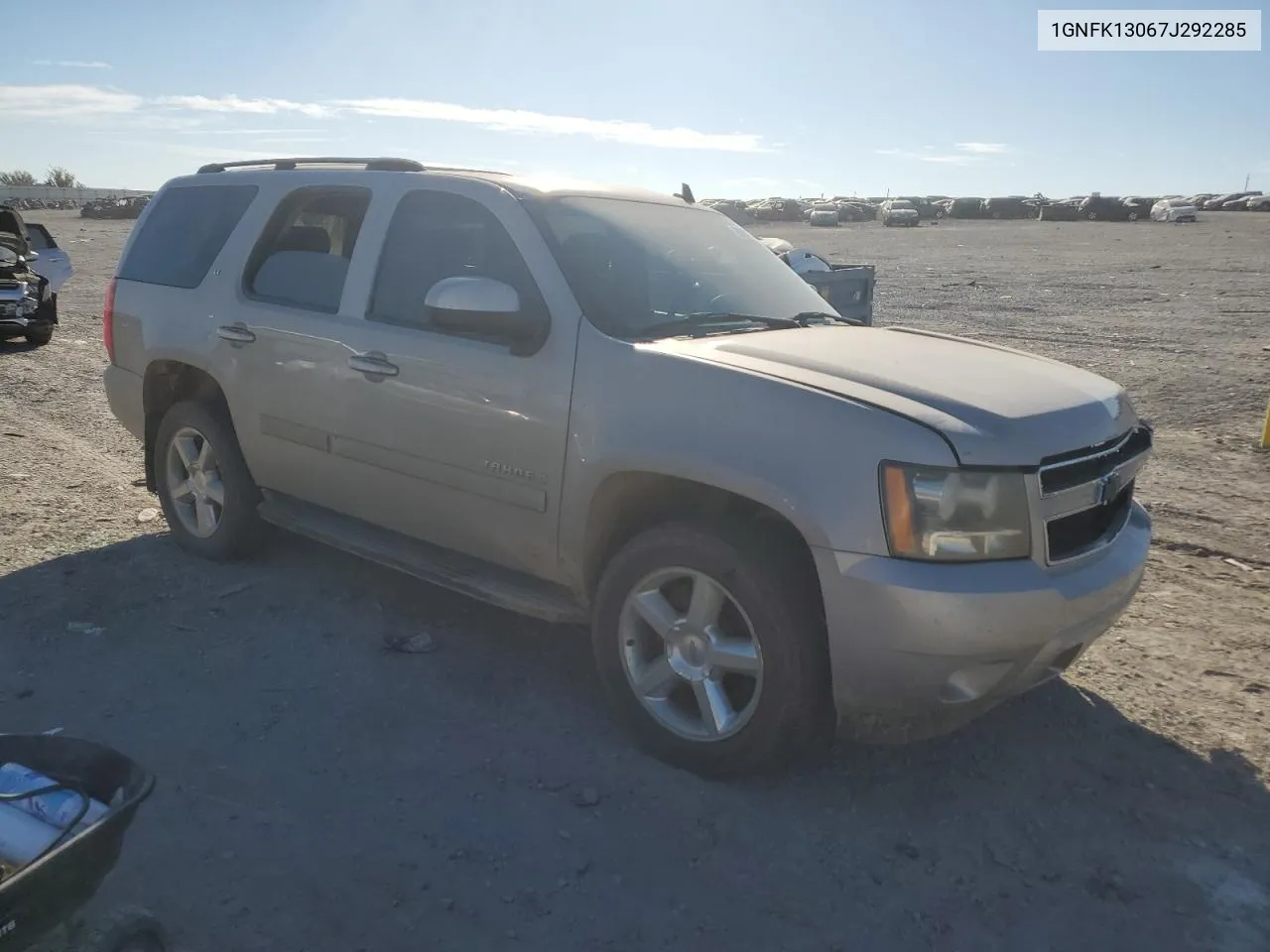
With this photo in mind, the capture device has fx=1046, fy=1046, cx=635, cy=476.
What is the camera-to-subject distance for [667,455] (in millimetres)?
3381

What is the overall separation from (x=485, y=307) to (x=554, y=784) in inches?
65.2

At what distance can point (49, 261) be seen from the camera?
44.7 feet

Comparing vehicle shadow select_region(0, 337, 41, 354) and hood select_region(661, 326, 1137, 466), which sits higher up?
vehicle shadow select_region(0, 337, 41, 354)

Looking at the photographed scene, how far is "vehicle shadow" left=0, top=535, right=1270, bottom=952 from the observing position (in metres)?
2.85

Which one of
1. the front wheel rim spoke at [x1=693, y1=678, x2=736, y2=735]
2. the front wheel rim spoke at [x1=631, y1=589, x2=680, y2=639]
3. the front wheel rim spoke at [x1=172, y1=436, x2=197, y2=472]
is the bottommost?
the front wheel rim spoke at [x1=693, y1=678, x2=736, y2=735]

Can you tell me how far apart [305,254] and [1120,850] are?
409 centimetres

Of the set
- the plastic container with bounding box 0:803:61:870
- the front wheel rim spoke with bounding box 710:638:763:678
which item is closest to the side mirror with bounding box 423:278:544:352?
the front wheel rim spoke with bounding box 710:638:763:678

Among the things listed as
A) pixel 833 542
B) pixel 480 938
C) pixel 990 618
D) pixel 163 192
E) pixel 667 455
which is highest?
pixel 163 192

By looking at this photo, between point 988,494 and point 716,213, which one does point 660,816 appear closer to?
point 988,494

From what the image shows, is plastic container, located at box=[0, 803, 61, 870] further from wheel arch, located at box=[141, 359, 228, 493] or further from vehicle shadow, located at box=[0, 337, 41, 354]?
vehicle shadow, located at box=[0, 337, 41, 354]

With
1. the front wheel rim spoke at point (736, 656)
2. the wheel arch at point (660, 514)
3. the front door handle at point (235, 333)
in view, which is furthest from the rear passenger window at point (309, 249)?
the front wheel rim spoke at point (736, 656)

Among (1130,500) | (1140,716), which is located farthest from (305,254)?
(1140,716)

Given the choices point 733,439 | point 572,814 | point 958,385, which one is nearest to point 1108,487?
point 958,385

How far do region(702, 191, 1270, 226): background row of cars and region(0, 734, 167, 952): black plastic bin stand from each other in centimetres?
5867
